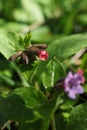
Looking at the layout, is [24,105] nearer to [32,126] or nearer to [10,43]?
[32,126]

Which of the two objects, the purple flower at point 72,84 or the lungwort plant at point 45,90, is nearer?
the purple flower at point 72,84

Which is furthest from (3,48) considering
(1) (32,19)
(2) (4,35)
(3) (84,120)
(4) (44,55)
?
(1) (32,19)

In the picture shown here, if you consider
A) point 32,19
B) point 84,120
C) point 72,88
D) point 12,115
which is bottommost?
point 32,19

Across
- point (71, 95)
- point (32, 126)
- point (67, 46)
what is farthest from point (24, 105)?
point (67, 46)

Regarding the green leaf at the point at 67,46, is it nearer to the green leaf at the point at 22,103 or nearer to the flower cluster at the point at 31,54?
the flower cluster at the point at 31,54

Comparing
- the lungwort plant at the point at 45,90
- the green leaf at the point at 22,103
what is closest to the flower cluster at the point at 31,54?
the lungwort plant at the point at 45,90

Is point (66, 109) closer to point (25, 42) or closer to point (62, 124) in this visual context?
point (62, 124)
